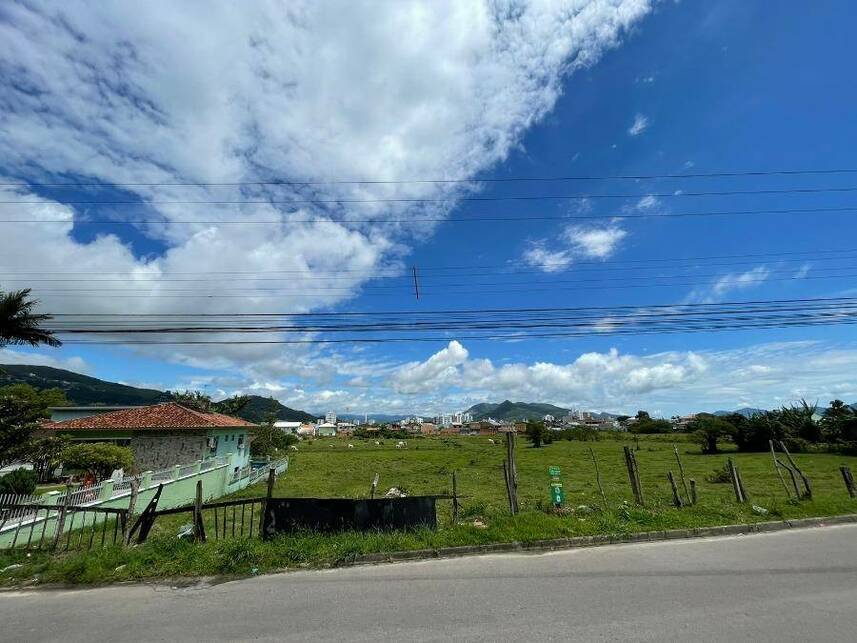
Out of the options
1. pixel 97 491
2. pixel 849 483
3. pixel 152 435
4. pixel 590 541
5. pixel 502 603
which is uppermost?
pixel 152 435

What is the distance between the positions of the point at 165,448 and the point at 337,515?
67.2 ft

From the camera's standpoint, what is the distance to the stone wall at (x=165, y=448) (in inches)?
960

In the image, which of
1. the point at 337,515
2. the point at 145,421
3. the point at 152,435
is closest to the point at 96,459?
the point at 152,435

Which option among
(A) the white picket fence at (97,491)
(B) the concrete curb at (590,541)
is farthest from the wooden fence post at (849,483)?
(A) the white picket fence at (97,491)

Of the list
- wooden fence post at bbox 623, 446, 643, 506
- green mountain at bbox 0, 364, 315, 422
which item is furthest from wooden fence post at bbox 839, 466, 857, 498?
green mountain at bbox 0, 364, 315, 422

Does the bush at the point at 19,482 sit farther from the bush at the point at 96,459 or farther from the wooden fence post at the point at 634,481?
the wooden fence post at the point at 634,481

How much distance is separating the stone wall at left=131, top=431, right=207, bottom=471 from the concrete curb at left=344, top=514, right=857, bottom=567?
20.7 meters

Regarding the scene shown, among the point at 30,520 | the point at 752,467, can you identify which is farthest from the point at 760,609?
the point at 752,467

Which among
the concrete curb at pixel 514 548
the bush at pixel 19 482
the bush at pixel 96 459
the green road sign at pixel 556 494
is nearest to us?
the concrete curb at pixel 514 548

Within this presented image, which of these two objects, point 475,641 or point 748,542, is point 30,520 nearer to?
point 475,641

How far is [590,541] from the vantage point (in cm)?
887

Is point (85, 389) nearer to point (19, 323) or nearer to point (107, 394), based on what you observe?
point (107, 394)

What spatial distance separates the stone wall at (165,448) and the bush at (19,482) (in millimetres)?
5989

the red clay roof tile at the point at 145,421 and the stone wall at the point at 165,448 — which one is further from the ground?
the red clay roof tile at the point at 145,421
